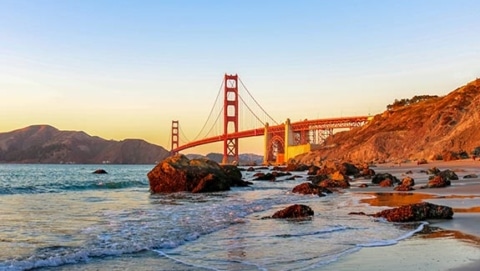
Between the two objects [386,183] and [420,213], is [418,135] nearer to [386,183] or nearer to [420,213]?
[386,183]

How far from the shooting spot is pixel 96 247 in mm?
5695

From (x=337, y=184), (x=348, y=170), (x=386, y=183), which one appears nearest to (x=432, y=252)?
(x=386, y=183)

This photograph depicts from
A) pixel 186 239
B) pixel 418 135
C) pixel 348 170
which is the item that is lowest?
pixel 186 239

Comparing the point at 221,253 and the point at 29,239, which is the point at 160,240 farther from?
the point at 29,239

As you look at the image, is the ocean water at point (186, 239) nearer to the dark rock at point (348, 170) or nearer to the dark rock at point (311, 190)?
the dark rock at point (311, 190)

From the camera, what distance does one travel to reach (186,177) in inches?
658

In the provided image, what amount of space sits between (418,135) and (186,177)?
39513 mm

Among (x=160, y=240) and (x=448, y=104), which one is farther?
(x=448, y=104)

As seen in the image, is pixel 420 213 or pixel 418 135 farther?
pixel 418 135

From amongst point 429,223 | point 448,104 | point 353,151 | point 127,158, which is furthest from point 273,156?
point 429,223

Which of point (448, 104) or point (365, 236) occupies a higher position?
point (448, 104)

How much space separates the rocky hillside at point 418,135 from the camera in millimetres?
39969

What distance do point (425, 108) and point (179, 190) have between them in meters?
52.0

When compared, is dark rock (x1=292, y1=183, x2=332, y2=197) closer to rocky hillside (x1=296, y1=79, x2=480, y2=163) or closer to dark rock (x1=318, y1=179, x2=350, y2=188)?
dark rock (x1=318, y1=179, x2=350, y2=188)
